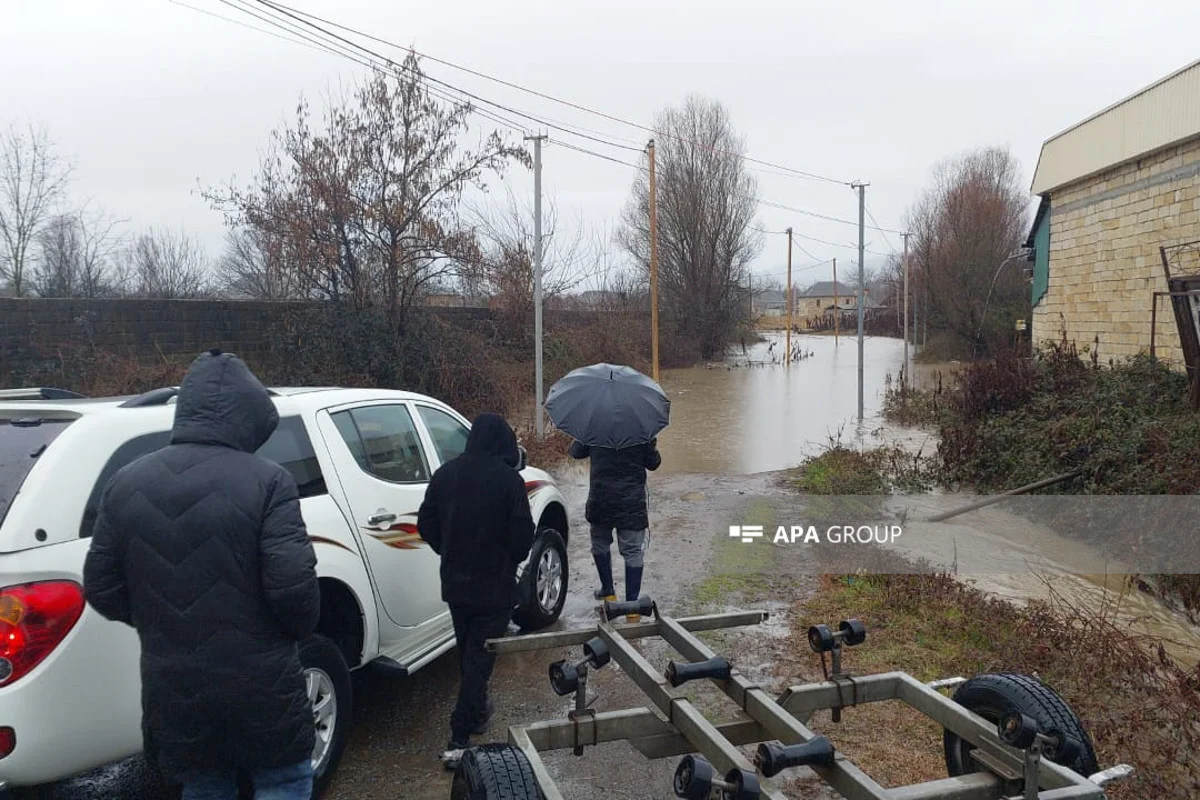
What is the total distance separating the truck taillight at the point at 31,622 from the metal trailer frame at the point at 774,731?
155cm

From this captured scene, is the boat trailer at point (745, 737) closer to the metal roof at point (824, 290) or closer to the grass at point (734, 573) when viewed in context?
the grass at point (734, 573)

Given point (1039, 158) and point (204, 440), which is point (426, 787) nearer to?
point (204, 440)

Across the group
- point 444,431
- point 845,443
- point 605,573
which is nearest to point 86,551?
point 444,431

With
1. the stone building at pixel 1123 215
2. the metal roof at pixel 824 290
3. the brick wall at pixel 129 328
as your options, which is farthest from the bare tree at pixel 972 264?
the metal roof at pixel 824 290

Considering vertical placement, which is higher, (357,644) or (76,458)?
(76,458)

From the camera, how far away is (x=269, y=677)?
2646 millimetres

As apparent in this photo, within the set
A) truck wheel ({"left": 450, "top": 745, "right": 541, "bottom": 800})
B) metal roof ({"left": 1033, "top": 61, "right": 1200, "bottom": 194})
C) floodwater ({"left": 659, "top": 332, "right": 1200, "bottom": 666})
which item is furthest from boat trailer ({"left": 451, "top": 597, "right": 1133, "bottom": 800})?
metal roof ({"left": 1033, "top": 61, "right": 1200, "bottom": 194})

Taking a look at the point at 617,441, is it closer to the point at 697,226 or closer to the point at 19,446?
the point at 19,446

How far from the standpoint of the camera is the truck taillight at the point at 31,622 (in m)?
2.87

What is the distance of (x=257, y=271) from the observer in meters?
30.6

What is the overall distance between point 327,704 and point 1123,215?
15389mm

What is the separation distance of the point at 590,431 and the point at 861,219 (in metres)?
16.0

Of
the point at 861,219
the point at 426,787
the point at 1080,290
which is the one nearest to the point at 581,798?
the point at 426,787

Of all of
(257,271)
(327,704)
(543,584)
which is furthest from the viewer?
(257,271)
